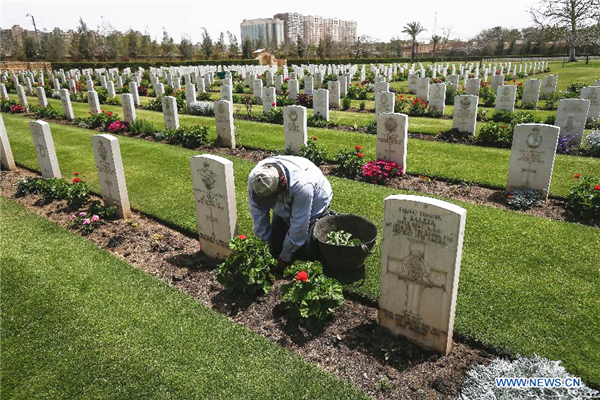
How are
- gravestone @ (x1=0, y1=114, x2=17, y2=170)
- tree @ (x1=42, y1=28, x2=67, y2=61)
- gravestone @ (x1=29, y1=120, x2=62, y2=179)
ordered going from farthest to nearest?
1. tree @ (x1=42, y1=28, x2=67, y2=61)
2. gravestone @ (x1=0, y1=114, x2=17, y2=170)
3. gravestone @ (x1=29, y1=120, x2=62, y2=179)

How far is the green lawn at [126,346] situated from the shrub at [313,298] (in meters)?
0.45

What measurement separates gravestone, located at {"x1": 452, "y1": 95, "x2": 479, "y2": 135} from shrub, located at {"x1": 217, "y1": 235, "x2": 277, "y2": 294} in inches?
364

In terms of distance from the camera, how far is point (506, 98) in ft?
48.5

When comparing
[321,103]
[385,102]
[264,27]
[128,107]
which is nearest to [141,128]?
[128,107]

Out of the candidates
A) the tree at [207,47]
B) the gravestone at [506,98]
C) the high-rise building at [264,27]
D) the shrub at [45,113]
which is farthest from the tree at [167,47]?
the high-rise building at [264,27]

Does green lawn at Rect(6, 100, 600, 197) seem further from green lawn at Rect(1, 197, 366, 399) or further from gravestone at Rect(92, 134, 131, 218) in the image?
green lawn at Rect(1, 197, 366, 399)

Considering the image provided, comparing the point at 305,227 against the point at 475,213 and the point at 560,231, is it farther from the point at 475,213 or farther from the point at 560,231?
the point at 560,231

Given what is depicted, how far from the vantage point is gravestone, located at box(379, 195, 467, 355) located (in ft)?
11.6

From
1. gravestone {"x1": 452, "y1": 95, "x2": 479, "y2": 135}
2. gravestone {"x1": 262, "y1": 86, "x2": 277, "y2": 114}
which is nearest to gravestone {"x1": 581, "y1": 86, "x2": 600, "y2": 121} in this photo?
gravestone {"x1": 452, "y1": 95, "x2": 479, "y2": 135}

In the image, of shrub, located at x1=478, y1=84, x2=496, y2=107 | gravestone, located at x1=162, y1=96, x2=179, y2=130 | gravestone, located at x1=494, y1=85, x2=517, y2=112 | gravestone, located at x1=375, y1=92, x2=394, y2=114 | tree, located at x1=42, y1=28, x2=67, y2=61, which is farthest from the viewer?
tree, located at x1=42, y1=28, x2=67, y2=61

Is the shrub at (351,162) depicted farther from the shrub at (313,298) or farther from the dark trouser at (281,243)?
the shrub at (313,298)

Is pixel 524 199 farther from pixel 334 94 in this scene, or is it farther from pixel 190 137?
pixel 334 94

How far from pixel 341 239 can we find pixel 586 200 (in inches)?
182

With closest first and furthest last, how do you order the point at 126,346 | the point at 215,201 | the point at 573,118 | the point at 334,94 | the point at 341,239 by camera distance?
the point at 126,346, the point at 341,239, the point at 215,201, the point at 573,118, the point at 334,94
